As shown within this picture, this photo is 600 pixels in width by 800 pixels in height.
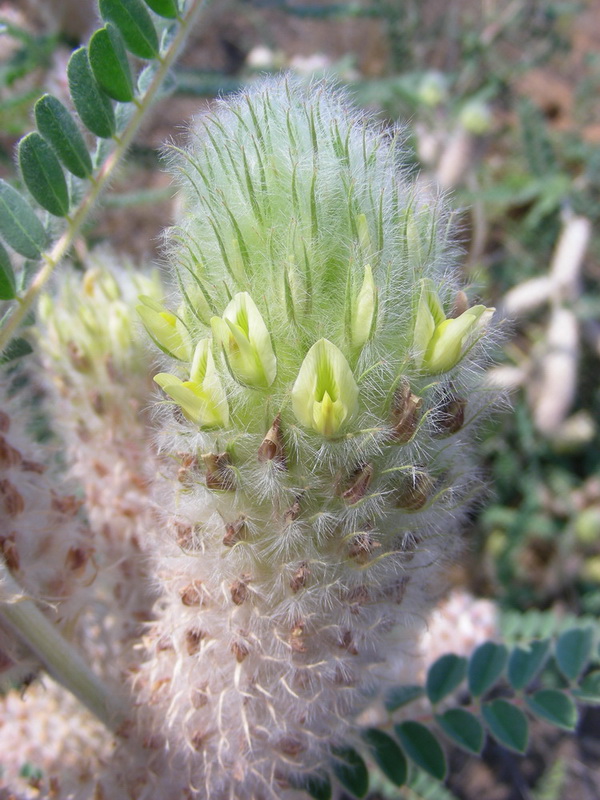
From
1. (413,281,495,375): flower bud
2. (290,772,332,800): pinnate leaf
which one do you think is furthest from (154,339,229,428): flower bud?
(290,772,332,800): pinnate leaf

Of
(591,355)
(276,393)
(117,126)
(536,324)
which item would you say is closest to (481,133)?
(536,324)

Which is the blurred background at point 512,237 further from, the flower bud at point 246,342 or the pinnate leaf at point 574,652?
the flower bud at point 246,342

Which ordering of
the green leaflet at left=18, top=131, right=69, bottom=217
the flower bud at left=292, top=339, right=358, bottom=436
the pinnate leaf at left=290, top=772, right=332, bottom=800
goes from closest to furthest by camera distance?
the flower bud at left=292, top=339, right=358, bottom=436 → the green leaflet at left=18, top=131, right=69, bottom=217 → the pinnate leaf at left=290, top=772, right=332, bottom=800

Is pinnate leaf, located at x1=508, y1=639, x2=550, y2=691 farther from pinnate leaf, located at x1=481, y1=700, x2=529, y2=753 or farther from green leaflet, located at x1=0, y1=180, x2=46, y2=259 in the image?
green leaflet, located at x1=0, y1=180, x2=46, y2=259

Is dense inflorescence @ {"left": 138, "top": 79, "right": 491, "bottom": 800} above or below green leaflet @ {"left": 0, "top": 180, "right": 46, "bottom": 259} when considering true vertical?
below

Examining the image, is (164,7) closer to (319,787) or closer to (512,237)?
(319,787)

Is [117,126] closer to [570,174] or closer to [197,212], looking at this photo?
[197,212]
